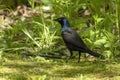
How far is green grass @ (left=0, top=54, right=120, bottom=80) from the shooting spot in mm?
4918

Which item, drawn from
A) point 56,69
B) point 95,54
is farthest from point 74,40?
point 56,69

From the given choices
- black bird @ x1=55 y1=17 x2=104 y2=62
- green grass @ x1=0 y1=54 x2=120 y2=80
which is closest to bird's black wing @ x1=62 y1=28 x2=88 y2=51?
black bird @ x1=55 y1=17 x2=104 y2=62

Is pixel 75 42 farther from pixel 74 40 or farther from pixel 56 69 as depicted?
→ pixel 56 69

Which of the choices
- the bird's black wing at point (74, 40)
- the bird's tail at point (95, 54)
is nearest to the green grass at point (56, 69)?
the bird's tail at point (95, 54)

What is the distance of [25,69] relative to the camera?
535 cm

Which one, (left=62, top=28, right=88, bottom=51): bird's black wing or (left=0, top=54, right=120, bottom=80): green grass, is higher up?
(left=62, top=28, right=88, bottom=51): bird's black wing

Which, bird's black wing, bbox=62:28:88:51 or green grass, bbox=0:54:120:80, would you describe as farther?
bird's black wing, bbox=62:28:88:51

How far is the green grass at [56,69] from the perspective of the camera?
4.92 m

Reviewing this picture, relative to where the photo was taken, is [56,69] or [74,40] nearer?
[56,69]

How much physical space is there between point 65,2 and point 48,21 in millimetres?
472

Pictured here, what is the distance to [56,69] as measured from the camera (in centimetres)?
543

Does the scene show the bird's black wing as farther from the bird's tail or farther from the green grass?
the green grass

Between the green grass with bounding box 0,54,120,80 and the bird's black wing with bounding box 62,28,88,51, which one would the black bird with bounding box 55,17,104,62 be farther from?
the green grass with bounding box 0,54,120,80

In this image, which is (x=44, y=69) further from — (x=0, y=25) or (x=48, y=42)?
(x=0, y=25)
